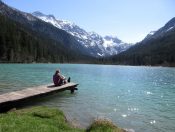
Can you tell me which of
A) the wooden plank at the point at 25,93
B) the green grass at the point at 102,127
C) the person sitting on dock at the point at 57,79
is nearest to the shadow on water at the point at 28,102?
the wooden plank at the point at 25,93

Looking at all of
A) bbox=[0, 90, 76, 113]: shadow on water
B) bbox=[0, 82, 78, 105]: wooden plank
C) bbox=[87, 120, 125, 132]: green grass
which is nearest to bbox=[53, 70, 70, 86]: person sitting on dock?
bbox=[0, 82, 78, 105]: wooden plank

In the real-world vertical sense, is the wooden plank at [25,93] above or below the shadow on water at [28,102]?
above

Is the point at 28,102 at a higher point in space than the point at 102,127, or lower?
lower

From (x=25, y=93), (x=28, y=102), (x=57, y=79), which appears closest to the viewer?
(x=28, y=102)

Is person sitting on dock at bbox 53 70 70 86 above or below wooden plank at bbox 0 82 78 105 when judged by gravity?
above

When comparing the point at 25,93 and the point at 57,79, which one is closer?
the point at 25,93

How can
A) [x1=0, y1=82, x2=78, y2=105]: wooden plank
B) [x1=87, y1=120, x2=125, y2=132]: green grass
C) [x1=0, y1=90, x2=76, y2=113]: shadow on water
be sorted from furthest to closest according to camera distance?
[x1=0, y1=82, x2=78, y2=105]: wooden plank → [x1=0, y1=90, x2=76, y2=113]: shadow on water → [x1=87, y1=120, x2=125, y2=132]: green grass

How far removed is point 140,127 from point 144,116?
4.54 m

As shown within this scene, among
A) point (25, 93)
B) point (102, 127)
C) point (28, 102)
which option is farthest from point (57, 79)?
point (102, 127)

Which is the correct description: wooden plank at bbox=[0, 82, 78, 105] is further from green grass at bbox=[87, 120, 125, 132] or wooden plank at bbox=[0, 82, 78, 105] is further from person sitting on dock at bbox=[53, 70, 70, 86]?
green grass at bbox=[87, 120, 125, 132]

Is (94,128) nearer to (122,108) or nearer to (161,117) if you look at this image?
(161,117)

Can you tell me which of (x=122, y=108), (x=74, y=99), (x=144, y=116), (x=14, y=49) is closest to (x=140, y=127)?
(x=144, y=116)

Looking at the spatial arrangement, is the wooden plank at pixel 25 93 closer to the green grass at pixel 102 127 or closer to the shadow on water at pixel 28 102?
the shadow on water at pixel 28 102

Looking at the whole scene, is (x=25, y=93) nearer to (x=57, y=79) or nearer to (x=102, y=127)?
(x=57, y=79)
